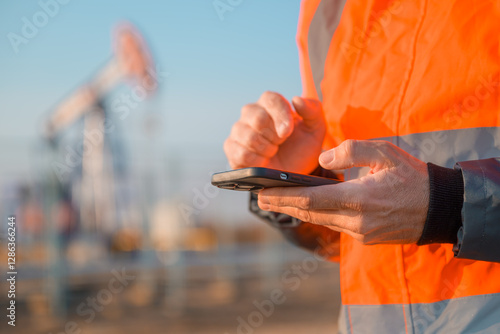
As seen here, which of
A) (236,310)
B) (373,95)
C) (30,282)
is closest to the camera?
(373,95)

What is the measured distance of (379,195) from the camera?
1032 mm

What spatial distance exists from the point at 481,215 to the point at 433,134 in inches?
8.6

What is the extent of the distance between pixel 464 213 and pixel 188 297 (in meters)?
7.67

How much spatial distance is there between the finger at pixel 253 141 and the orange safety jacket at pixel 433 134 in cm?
24

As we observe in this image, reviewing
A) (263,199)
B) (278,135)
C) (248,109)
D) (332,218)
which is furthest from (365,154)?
(248,109)

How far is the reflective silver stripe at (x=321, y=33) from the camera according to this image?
4.56ft

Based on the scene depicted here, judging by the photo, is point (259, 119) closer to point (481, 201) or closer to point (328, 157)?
point (328, 157)

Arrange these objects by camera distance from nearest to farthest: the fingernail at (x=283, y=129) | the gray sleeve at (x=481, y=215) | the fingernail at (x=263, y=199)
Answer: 1. the gray sleeve at (x=481, y=215)
2. the fingernail at (x=263, y=199)
3. the fingernail at (x=283, y=129)

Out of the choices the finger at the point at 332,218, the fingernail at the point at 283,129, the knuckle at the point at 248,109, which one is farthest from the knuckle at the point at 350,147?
the knuckle at the point at 248,109

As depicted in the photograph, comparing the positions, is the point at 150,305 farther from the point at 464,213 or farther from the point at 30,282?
the point at 464,213

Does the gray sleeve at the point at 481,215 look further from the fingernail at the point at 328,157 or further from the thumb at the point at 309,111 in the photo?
the thumb at the point at 309,111

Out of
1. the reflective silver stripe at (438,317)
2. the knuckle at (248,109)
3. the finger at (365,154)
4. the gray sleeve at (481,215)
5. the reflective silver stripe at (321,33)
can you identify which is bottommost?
the reflective silver stripe at (438,317)

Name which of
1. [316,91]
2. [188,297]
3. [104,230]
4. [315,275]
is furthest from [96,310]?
[316,91]

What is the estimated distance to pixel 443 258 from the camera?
108 cm
